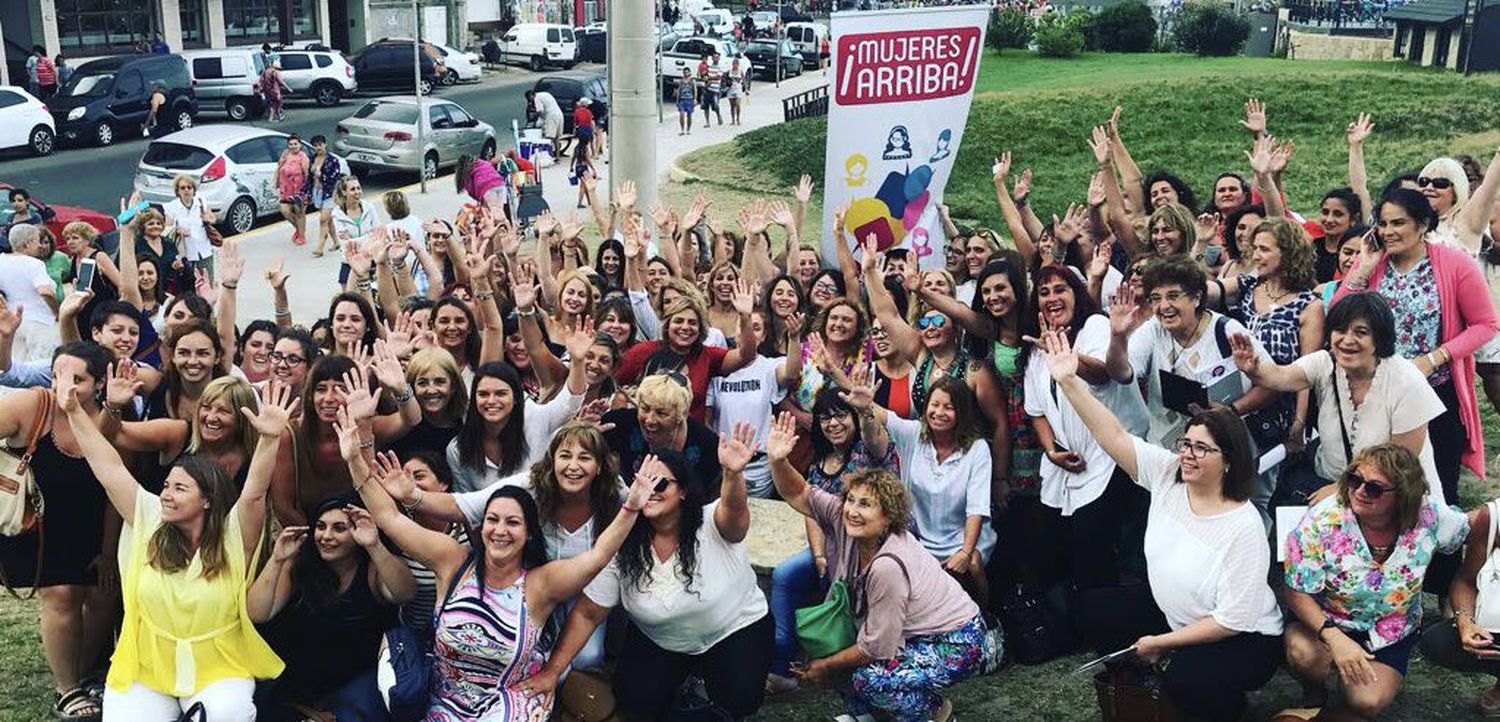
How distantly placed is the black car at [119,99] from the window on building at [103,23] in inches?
435

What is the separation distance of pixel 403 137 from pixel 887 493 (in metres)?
18.8

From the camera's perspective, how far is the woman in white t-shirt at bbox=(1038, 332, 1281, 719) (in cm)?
537

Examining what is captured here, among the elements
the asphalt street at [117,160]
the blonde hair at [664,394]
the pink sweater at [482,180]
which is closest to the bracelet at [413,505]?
the blonde hair at [664,394]

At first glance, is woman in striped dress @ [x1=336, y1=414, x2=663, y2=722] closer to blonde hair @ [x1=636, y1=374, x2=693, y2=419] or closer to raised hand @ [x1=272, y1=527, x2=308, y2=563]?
raised hand @ [x1=272, y1=527, x2=308, y2=563]

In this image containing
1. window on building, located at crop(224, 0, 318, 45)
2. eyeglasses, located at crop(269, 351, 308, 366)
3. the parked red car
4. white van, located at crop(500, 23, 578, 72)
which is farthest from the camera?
white van, located at crop(500, 23, 578, 72)

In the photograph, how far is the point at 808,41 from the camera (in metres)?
48.6

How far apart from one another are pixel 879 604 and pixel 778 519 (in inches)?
67.5

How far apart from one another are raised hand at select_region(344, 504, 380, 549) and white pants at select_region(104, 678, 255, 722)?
71 cm

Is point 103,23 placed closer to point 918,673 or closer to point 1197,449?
point 918,673

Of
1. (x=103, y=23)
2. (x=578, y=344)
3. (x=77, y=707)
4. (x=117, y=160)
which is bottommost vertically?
(x=117, y=160)

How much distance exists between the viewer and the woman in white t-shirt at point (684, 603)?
559cm

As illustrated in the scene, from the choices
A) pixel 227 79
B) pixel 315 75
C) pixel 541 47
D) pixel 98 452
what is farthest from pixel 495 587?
pixel 541 47

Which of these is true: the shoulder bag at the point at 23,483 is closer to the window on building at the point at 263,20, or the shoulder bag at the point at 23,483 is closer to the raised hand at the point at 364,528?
the raised hand at the point at 364,528

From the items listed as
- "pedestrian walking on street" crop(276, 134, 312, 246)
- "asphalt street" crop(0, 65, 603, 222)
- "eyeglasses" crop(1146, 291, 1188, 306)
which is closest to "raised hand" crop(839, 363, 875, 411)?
"eyeglasses" crop(1146, 291, 1188, 306)
